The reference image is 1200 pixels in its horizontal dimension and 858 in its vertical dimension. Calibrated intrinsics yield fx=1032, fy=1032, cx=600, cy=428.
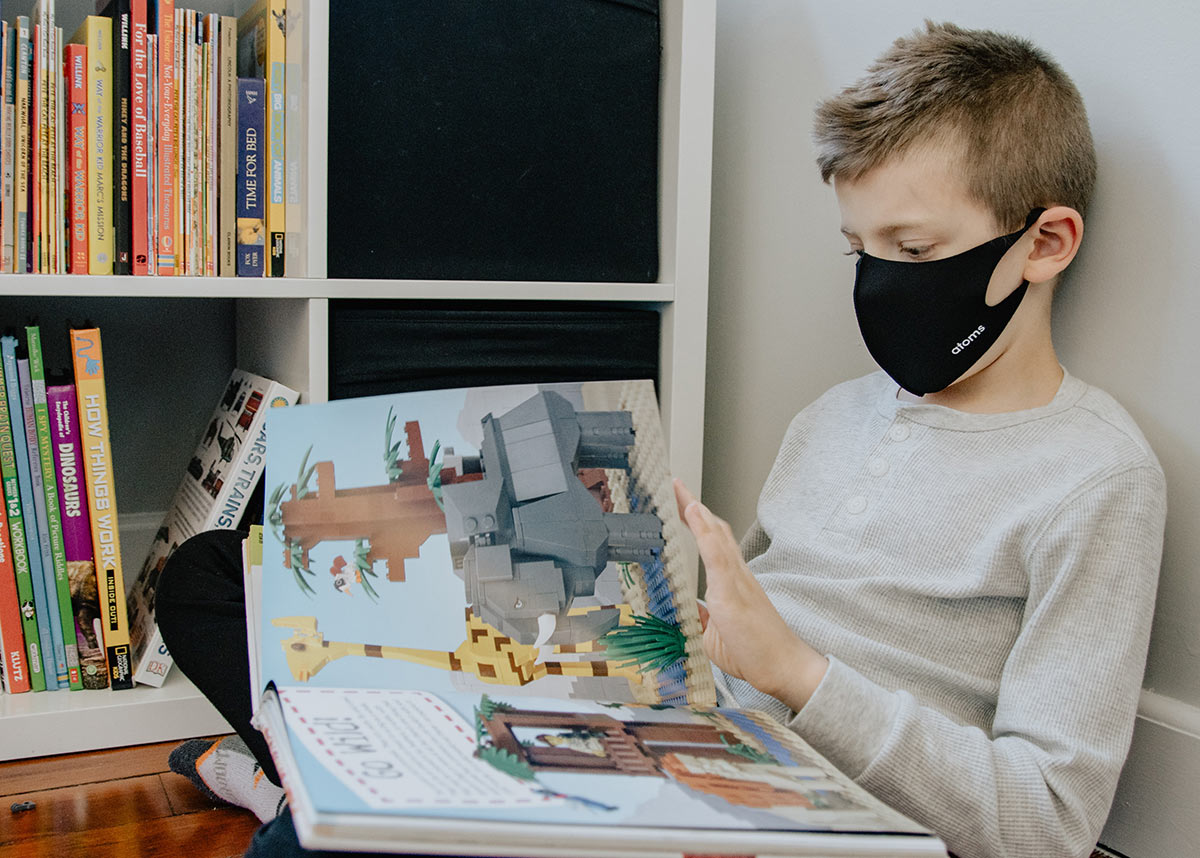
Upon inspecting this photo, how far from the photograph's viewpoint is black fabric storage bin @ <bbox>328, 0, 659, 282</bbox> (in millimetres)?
961

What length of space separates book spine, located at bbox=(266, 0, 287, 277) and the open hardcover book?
0.38 m

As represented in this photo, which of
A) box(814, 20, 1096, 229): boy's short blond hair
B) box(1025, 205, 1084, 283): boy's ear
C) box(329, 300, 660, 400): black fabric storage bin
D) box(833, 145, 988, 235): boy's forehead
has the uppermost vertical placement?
box(814, 20, 1096, 229): boy's short blond hair

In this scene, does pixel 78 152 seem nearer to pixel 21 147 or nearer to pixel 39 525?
pixel 21 147

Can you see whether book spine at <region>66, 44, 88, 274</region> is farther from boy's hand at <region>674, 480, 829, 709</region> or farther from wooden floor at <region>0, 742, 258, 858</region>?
boy's hand at <region>674, 480, 829, 709</region>

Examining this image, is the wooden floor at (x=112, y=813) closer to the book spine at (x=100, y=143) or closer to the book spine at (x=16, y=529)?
the book spine at (x=16, y=529)

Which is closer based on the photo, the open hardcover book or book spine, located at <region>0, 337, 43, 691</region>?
the open hardcover book

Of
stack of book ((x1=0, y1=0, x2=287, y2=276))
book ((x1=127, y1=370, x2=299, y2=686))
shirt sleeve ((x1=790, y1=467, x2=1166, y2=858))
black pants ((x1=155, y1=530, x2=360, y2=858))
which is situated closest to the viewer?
shirt sleeve ((x1=790, y1=467, x2=1166, y2=858))

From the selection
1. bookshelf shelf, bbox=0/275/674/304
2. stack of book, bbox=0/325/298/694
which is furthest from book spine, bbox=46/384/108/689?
bookshelf shelf, bbox=0/275/674/304

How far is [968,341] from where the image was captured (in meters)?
0.71

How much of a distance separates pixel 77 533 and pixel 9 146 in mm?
371

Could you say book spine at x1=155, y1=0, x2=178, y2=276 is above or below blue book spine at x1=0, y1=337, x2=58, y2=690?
above

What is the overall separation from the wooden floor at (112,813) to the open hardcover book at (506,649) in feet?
0.99

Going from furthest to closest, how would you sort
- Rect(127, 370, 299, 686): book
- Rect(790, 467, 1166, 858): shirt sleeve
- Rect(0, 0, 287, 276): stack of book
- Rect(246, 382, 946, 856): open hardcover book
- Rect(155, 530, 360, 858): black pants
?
Rect(127, 370, 299, 686): book, Rect(0, 0, 287, 276): stack of book, Rect(155, 530, 360, 858): black pants, Rect(790, 467, 1166, 858): shirt sleeve, Rect(246, 382, 946, 856): open hardcover book

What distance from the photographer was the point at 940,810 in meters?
0.59
